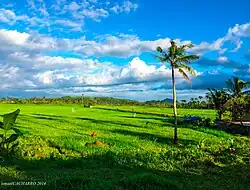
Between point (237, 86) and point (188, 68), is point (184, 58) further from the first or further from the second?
point (237, 86)

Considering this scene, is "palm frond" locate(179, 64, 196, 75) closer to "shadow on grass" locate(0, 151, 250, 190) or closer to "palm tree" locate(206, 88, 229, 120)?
"shadow on grass" locate(0, 151, 250, 190)

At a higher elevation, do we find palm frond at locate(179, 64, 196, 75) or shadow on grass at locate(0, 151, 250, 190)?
palm frond at locate(179, 64, 196, 75)

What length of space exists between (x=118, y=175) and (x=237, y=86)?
128 feet

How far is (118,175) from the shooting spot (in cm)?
1104

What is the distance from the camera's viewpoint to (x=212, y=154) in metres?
16.7

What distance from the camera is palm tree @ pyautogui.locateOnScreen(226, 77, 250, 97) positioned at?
1794 inches

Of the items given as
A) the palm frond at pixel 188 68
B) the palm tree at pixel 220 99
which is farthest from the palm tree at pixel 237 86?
the palm frond at pixel 188 68

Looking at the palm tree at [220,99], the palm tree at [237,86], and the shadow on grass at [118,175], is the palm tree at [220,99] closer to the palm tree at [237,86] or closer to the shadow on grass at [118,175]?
the palm tree at [237,86]

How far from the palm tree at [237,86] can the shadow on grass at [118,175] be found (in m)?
34.2

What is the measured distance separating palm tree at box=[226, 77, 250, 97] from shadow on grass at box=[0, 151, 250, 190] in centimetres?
3423

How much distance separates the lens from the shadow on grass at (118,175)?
877cm

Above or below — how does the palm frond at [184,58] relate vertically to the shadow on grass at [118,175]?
above

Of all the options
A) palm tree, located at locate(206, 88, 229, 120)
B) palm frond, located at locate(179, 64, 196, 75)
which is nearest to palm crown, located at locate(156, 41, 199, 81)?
palm frond, located at locate(179, 64, 196, 75)

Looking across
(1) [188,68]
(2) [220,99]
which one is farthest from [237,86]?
(1) [188,68]
